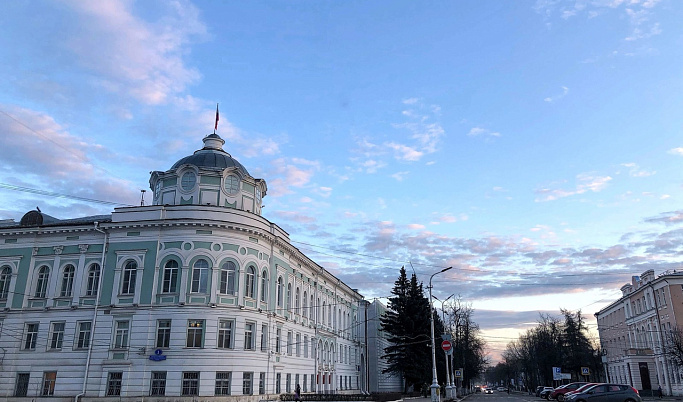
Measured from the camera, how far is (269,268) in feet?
122

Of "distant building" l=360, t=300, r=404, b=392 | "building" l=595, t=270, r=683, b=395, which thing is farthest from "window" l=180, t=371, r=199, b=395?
"building" l=595, t=270, r=683, b=395

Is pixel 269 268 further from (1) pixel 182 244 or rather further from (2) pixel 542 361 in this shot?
(2) pixel 542 361

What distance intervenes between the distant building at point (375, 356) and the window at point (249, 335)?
37022mm

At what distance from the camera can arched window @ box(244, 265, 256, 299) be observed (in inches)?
1362

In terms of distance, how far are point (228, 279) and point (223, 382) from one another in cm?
656

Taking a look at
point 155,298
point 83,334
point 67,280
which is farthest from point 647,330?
point 67,280

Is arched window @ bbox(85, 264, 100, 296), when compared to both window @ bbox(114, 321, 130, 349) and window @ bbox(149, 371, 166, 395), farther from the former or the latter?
window @ bbox(149, 371, 166, 395)

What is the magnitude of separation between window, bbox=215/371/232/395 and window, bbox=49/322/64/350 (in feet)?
36.8

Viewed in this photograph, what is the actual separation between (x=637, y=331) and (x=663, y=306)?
480 inches

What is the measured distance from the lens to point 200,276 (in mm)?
32938

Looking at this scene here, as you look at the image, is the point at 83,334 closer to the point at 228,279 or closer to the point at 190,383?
the point at 190,383

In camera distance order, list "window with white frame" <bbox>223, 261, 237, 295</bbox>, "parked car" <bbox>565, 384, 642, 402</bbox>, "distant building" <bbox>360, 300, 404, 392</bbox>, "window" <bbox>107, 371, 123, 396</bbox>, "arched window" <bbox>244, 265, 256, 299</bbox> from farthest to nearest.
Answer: "distant building" <bbox>360, 300, 404, 392</bbox>
"arched window" <bbox>244, 265, 256, 299</bbox>
"window with white frame" <bbox>223, 261, 237, 295</bbox>
"window" <bbox>107, 371, 123, 396</bbox>
"parked car" <bbox>565, 384, 642, 402</bbox>

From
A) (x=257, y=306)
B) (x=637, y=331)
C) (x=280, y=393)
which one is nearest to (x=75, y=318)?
(x=257, y=306)

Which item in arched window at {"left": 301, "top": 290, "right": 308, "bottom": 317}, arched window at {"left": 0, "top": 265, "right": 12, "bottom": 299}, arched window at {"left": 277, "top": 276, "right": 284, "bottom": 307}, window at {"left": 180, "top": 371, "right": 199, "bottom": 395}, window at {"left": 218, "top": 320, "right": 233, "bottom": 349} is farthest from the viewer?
arched window at {"left": 301, "top": 290, "right": 308, "bottom": 317}
